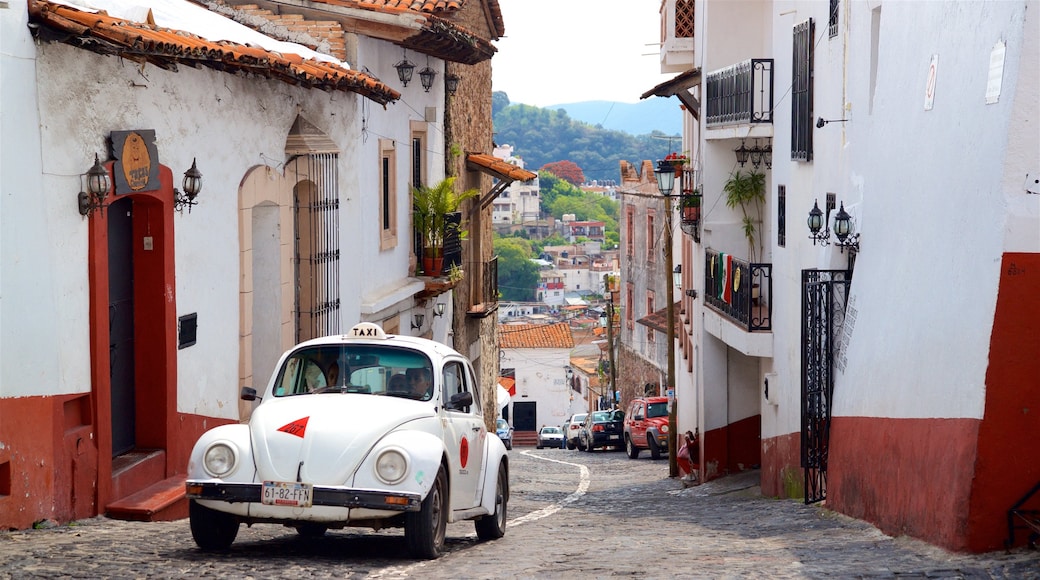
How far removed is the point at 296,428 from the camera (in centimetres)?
966

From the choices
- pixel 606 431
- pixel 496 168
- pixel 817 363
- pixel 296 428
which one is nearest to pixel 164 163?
pixel 296 428

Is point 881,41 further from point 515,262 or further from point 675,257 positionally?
point 515,262

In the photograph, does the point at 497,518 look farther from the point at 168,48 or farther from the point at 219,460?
the point at 168,48

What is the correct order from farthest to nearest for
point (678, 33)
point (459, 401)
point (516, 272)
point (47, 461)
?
1. point (516, 272)
2. point (678, 33)
3. point (459, 401)
4. point (47, 461)

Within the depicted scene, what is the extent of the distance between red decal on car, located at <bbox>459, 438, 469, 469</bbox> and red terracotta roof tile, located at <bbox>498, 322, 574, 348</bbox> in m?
70.1

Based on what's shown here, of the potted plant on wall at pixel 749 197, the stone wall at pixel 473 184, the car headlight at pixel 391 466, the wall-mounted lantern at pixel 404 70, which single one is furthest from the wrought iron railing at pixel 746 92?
the car headlight at pixel 391 466

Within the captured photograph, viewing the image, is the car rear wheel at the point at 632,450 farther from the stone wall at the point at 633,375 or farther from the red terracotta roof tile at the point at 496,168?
the stone wall at the point at 633,375

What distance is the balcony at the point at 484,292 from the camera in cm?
2839

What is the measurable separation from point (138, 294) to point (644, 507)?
9.26m

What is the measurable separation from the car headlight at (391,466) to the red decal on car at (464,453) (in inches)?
60.0

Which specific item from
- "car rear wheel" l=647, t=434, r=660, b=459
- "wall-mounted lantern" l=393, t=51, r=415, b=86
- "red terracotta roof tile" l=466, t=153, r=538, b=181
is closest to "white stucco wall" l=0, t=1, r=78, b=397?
"wall-mounted lantern" l=393, t=51, r=415, b=86

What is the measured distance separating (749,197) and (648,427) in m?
Result: 13.1

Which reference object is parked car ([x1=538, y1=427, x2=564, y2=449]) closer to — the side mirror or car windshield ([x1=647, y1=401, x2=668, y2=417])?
car windshield ([x1=647, y1=401, x2=668, y2=417])

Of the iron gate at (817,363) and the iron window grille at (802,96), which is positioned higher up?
the iron window grille at (802,96)
